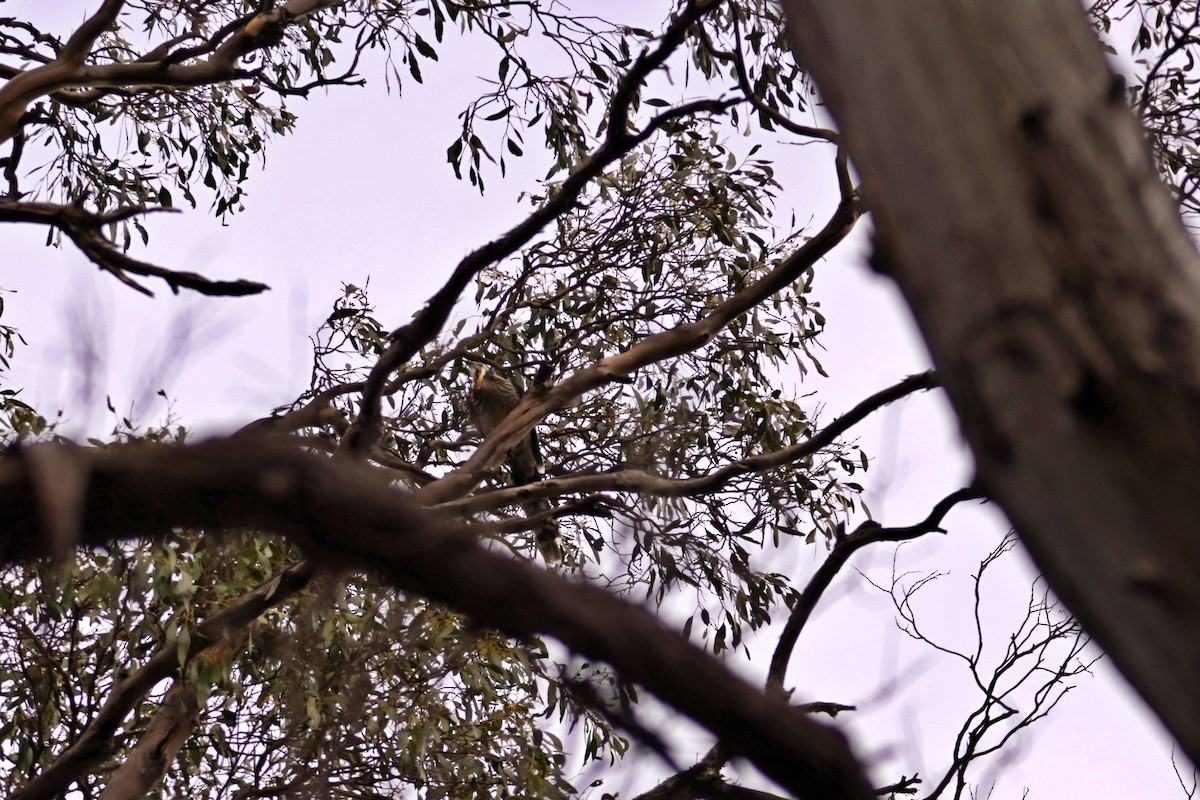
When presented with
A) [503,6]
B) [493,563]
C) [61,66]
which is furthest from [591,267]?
[493,563]

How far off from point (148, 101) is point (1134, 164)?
237 inches

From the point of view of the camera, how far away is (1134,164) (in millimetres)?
997

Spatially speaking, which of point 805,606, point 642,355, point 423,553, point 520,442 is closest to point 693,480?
point 642,355

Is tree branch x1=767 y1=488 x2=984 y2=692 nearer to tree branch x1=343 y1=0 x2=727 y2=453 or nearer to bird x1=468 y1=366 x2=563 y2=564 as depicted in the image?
tree branch x1=343 y1=0 x2=727 y2=453

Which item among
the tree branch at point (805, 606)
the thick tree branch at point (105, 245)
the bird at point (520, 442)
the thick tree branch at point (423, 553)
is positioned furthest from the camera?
the bird at point (520, 442)

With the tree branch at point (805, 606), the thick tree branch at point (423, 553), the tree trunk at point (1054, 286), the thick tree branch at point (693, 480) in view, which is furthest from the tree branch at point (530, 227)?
the tree trunk at point (1054, 286)

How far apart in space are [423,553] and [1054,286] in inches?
27.4

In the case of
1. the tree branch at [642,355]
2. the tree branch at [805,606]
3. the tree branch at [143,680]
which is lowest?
the tree branch at [805,606]

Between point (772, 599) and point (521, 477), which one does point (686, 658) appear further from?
point (521, 477)

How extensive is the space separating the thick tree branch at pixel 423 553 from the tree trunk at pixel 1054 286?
38cm

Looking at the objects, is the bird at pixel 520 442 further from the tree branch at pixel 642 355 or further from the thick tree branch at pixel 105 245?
the thick tree branch at pixel 105 245

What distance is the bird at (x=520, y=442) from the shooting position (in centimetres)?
517

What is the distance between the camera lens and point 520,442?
4.77m

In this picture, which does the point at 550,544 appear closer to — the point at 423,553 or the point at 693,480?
the point at 693,480
